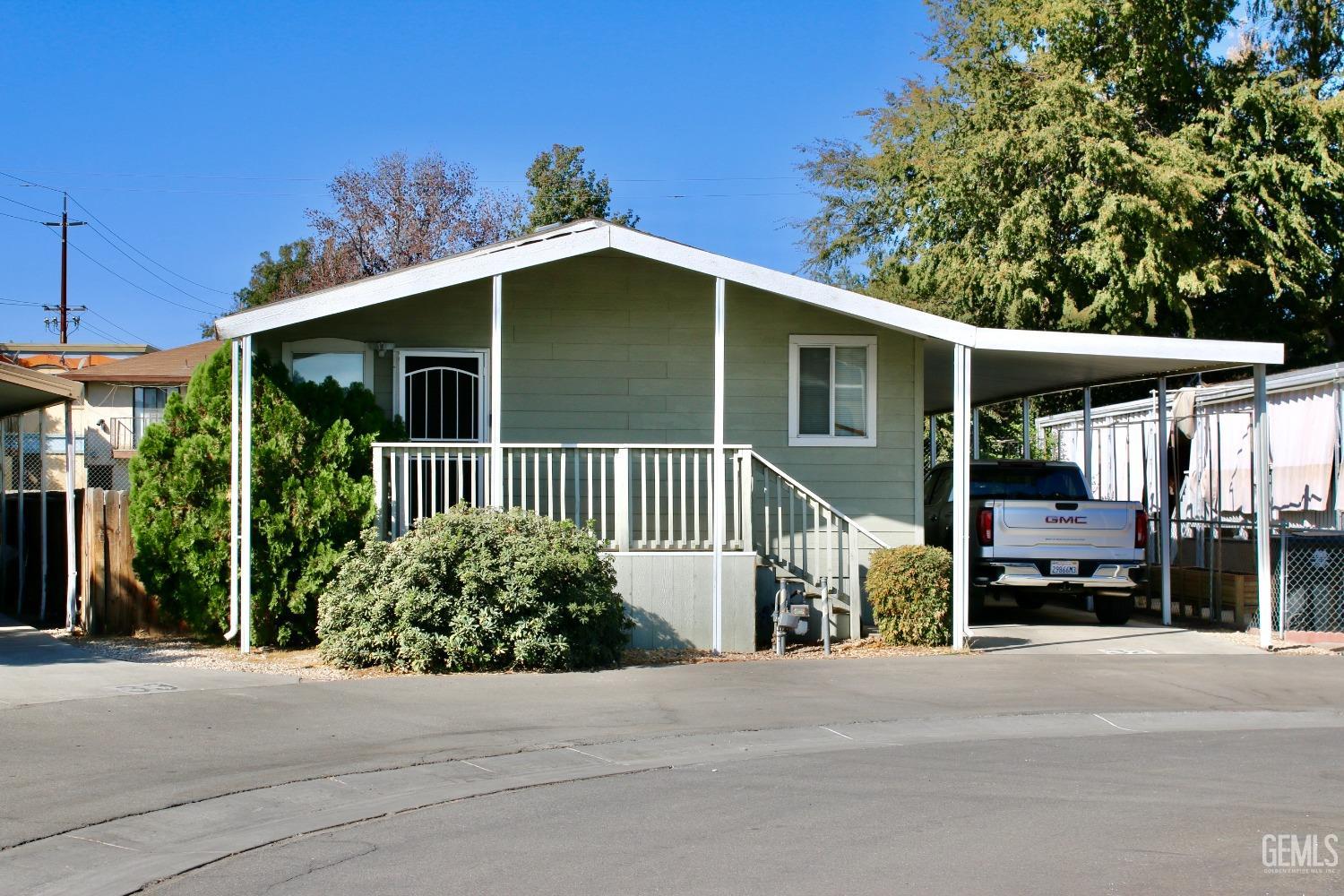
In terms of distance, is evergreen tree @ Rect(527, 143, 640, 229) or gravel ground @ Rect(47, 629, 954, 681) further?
evergreen tree @ Rect(527, 143, 640, 229)

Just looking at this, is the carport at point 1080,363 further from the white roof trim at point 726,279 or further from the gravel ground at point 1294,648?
the gravel ground at point 1294,648

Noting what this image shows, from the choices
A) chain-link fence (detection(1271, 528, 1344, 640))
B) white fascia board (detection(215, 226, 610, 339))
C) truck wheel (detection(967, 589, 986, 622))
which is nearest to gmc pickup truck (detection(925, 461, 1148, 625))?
truck wheel (detection(967, 589, 986, 622))

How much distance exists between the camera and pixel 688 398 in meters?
15.3

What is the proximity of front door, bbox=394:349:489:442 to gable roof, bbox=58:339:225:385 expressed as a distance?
23.0m

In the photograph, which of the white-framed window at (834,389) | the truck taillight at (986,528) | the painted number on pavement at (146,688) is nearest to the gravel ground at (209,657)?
the painted number on pavement at (146,688)

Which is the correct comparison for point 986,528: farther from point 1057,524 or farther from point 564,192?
point 564,192

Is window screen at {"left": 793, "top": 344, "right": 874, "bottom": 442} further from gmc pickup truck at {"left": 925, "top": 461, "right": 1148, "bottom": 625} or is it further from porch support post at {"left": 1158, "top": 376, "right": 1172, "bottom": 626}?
porch support post at {"left": 1158, "top": 376, "right": 1172, "bottom": 626}

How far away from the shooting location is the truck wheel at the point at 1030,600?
16078mm

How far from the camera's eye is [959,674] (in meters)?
11.8

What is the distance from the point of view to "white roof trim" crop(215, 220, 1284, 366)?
1261 cm

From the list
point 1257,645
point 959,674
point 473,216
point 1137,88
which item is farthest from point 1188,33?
point 473,216

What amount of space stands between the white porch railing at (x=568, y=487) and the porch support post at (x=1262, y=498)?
209 inches

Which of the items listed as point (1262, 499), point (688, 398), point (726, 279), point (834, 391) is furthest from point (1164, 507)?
point (726, 279)

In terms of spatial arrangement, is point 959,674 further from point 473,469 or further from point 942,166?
point 942,166
